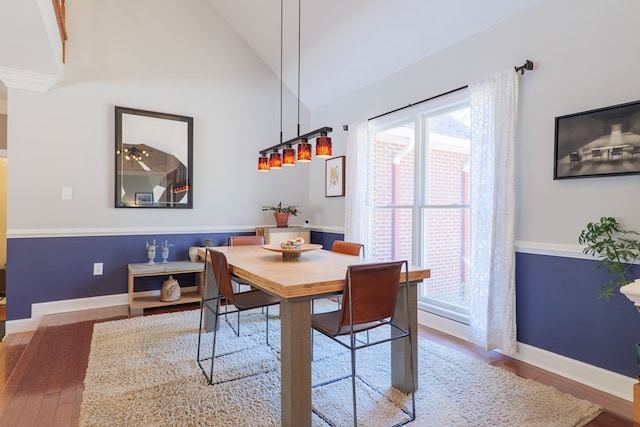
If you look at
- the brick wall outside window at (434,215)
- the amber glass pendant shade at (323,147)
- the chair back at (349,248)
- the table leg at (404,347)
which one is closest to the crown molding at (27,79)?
the amber glass pendant shade at (323,147)

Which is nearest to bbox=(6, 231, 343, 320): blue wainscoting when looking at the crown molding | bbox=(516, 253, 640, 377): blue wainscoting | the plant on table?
the plant on table

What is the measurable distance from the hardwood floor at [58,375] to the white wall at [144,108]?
1.09 meters

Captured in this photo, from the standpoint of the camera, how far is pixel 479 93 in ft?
8.87

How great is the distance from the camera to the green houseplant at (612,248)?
75.2 inches

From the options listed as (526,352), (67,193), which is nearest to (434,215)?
(526,352)

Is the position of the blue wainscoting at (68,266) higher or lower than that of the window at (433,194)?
lower

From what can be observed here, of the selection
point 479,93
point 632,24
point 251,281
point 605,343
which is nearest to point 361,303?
point 251,281

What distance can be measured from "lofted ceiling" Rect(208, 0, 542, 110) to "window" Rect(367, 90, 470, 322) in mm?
529

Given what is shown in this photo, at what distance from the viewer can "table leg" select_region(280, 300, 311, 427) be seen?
1643mm

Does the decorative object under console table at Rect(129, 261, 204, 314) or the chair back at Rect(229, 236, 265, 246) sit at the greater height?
the chair back at Rect(229, 236, 265, 246)

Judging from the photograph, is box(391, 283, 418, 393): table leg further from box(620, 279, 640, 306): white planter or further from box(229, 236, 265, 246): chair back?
box(229, 236, 265, 246): chair back

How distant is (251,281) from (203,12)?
150 inches

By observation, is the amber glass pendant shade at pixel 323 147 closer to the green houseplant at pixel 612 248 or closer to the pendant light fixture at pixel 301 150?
the pendant light fixture at pixel 301 150

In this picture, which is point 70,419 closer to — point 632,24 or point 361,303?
point 361,303
